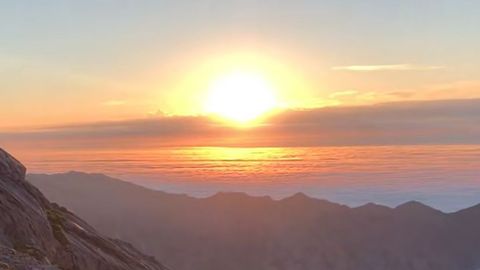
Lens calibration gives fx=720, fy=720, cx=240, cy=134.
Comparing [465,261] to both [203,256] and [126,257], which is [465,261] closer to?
[203,256]

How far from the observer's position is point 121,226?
648 ft

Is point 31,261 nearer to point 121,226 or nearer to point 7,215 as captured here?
point 7,215

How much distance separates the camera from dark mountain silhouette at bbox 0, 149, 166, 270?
27.4 meters

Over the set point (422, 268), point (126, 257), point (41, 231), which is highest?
point (41, 231)

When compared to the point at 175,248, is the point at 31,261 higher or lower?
higher

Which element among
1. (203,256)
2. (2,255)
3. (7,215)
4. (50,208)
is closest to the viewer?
(2,255)

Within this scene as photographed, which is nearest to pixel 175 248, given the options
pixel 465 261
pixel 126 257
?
pixel 465 261

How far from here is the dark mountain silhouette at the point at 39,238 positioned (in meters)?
27.4

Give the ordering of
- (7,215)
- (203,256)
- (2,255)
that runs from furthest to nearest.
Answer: (203,256) < (7,215) < (2,255)

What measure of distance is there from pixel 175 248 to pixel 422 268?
67729 mm

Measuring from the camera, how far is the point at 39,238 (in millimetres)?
30922

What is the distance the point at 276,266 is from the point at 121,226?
4373 centimetres

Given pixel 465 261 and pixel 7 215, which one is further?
pixel 465 261

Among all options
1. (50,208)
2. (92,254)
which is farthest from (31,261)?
(50,208)
